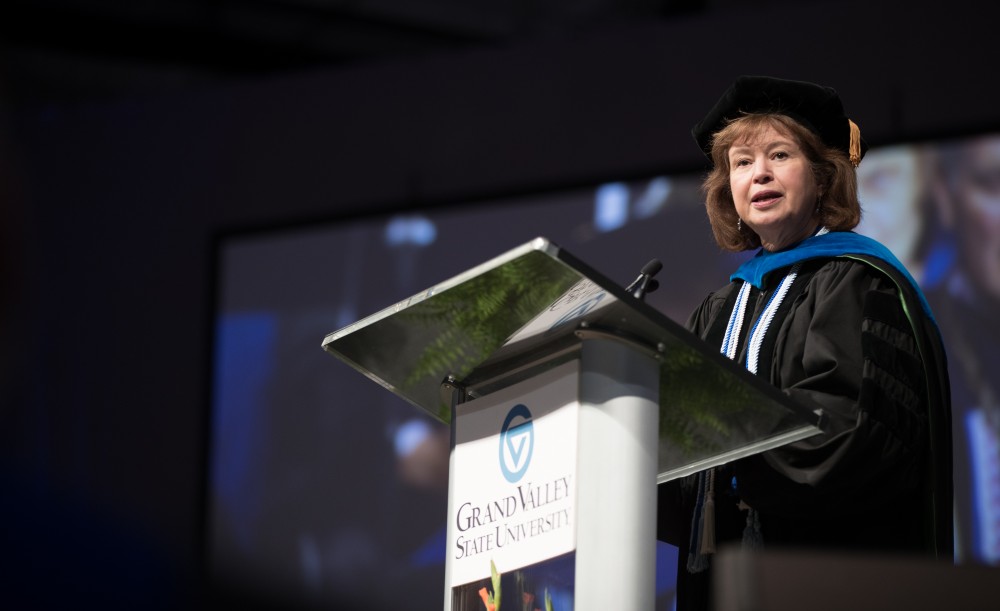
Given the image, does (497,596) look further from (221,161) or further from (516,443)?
(221,161)

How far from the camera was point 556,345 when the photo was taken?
1.39 metres

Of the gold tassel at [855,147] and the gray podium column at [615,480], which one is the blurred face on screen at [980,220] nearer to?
the gold tassel at [855,147]

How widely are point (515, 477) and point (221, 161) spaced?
5147 mm

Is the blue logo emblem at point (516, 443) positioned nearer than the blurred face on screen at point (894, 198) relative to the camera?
Yes

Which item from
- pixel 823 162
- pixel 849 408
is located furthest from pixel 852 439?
pixel 823 162

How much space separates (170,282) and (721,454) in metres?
5.06

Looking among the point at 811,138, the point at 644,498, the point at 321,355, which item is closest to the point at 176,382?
the point at 321,355

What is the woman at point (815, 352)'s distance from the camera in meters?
1.62

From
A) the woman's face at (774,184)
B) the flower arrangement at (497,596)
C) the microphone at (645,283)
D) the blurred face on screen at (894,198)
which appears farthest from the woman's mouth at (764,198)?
the blurred face on screen at (894,198)

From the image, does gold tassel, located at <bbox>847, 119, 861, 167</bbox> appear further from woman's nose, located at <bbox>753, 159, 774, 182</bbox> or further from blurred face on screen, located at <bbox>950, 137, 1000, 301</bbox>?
blurred face on screen, located at <bbox>950, 137, 1000, 301</bbox>

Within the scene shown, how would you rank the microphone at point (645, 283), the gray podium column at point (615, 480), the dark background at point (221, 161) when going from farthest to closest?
the dark background at point (221, 161)
the microphone at point (645, 283)
the gray podium column at point (615, 480)

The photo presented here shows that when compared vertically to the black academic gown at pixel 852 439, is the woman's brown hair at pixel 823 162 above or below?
above

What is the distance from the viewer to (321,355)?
560cm

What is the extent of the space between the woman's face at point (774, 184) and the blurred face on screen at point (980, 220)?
8.52 feet
